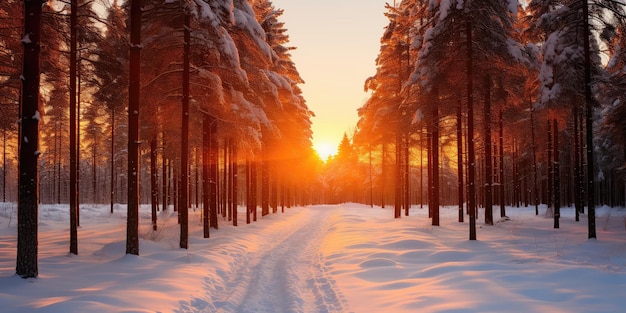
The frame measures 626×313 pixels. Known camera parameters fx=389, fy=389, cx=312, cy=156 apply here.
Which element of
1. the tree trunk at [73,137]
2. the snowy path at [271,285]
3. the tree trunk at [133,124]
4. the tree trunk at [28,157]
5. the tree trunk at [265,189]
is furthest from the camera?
the tree trunk at [265,189]

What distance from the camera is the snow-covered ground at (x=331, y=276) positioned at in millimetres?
6996

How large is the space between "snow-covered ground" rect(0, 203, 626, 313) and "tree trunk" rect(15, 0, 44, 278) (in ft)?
1.68

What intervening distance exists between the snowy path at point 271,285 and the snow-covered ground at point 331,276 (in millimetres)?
29

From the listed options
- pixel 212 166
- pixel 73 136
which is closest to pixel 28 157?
pixel 73 136

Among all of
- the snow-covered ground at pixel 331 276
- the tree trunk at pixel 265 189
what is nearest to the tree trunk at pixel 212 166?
the snow-covered ground at pixel 331 276

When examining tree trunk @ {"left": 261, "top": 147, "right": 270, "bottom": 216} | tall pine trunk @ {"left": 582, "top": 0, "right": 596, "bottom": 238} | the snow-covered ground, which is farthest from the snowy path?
tree trunk @ {"left": 261, "top": 147, "right": 270, "bottom": 216}

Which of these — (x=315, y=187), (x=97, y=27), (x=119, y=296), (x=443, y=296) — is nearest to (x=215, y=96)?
(x=97, y=27)

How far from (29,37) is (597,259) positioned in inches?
625

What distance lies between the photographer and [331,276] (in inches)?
411

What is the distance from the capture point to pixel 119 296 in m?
7.12

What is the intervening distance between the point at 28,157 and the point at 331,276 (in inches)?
295

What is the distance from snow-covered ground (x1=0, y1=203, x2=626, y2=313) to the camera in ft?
23.0

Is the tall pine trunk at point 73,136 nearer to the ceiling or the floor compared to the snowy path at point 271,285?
nearer to the ceiling

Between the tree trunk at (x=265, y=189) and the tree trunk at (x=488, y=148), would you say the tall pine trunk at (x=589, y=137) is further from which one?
the tree trunk at (x=265, y=189)
